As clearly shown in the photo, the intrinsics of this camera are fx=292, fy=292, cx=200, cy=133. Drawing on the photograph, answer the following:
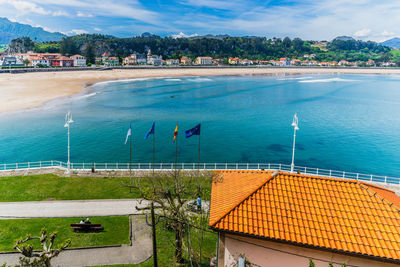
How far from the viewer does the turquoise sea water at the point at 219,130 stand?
33.4 metres

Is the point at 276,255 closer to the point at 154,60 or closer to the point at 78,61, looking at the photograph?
the point at 78,61

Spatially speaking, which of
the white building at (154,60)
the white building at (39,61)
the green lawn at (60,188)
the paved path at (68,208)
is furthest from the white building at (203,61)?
the paved path at (68,208)

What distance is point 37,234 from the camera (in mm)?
14461

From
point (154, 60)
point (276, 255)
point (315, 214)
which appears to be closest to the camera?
point (276, 255)

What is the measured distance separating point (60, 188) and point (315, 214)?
55.2ft

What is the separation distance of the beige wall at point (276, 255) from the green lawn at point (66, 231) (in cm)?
630

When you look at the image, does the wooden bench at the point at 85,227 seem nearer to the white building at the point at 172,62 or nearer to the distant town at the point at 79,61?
the distant town at the point at 79,61

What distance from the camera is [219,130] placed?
147 ft

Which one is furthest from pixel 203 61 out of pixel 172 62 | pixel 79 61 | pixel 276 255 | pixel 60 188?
pixel 276 255

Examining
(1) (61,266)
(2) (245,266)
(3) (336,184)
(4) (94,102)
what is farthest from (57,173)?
(4) (94,102)

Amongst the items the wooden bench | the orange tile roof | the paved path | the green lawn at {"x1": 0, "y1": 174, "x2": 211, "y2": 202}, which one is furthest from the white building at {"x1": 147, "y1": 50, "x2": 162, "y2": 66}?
the orange tile roof

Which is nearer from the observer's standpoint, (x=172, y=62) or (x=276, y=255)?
(x=276, y=255)

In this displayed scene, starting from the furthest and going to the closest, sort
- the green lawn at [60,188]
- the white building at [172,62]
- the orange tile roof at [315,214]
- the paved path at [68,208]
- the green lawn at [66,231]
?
the white building at [172,62]
the green lawn at [60,188]
the paved path at [68,208]
the green lawn at [66,231]
the orange tile roof at [315,214]

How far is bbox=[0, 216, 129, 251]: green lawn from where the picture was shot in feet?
46.0
